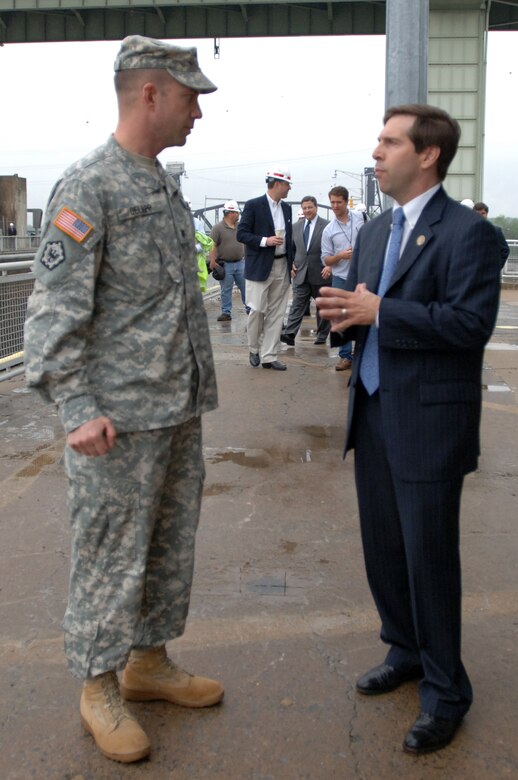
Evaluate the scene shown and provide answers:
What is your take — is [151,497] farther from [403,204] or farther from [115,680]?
[403,204]

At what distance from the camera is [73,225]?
8.34 feet

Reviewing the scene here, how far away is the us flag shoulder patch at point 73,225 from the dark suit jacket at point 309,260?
8.09 m

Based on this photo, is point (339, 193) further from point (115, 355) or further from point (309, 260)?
point (115, 355)

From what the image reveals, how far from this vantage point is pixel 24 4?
16.4 meters

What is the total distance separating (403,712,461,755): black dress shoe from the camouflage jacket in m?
1.19

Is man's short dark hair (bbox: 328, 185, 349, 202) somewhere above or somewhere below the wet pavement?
above

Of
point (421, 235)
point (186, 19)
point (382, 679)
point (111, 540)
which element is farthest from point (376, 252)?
point (186, 19)

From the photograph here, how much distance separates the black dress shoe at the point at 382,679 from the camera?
122 inches

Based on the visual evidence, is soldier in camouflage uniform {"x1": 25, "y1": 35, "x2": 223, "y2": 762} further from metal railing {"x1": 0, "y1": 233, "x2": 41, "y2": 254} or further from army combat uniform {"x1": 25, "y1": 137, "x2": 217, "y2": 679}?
metal railing {"x1": 0, "y1": 233, "x2": 41, "y2": 254}

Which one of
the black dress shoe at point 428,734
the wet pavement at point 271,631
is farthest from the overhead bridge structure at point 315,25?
the black dress shoe at point 428,734

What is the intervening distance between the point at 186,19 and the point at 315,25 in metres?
2.45

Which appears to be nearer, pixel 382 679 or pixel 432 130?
pixel 432 130

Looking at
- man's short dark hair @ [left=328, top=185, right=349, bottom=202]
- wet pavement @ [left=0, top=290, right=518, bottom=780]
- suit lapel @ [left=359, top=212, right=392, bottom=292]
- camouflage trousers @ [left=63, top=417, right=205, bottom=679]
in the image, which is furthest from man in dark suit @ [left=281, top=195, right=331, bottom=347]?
camouflage trousers @ [left=63, top=417, right=205, bottom=679]

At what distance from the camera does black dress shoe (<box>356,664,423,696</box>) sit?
309 cm
